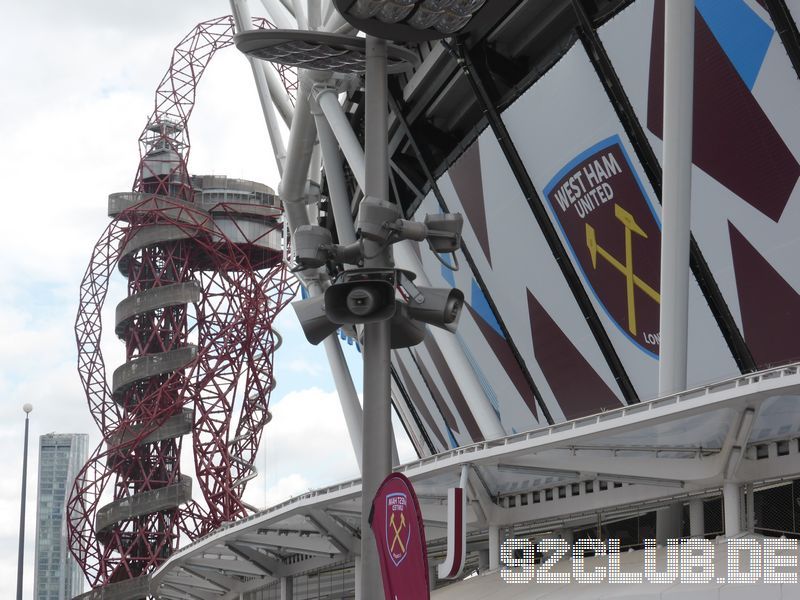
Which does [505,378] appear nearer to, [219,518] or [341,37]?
[341,37]

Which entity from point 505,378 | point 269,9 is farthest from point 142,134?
point 505,378

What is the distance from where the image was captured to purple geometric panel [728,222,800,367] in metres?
22.2

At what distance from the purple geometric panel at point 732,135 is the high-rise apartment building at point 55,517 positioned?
415 ft

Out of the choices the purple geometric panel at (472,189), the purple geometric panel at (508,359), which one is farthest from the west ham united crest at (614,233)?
the purple geometric panel at (508,359)

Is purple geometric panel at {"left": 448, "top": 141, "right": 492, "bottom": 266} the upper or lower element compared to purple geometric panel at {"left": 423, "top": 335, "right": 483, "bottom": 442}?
upper

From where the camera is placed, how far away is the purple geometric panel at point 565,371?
27.8 m

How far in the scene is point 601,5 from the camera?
23.9 m

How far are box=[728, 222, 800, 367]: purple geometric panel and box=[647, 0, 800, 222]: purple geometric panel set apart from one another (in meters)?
0.93

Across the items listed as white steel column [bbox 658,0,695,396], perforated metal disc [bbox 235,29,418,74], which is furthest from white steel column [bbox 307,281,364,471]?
perforated metal disc [bbox 235,29,418,74]

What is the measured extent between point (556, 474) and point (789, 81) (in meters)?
8.14

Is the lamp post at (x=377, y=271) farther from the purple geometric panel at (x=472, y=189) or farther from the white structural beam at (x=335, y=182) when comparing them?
the white structural beam at (x=335, y=182)

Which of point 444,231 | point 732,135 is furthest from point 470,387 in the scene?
point 444,231

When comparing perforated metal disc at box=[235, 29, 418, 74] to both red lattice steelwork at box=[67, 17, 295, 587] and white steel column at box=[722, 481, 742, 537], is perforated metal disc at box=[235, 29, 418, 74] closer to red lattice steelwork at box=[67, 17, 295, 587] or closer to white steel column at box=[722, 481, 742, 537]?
white steel column at box=[722, 481, 742, 537]

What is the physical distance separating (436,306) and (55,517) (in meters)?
156
